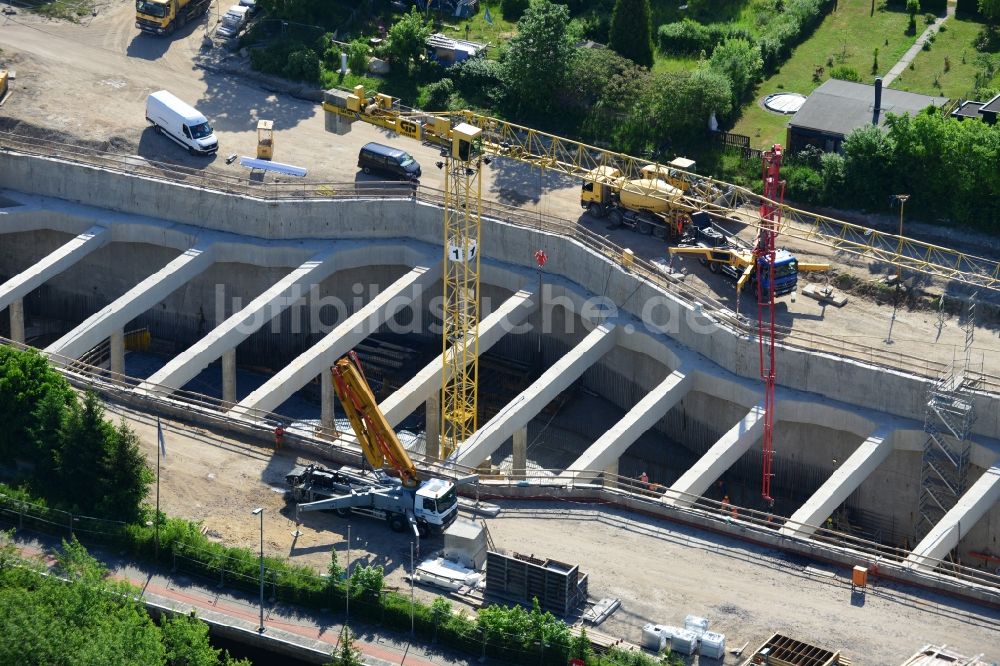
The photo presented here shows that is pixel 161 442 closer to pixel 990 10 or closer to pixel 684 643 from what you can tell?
pixel 684 643

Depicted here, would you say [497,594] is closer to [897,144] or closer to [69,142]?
[897,144]

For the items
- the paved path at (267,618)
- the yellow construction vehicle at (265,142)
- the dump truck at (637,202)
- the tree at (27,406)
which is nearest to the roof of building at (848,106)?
the dump truck at (637,202)

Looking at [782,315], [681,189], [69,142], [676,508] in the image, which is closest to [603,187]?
[681,189]

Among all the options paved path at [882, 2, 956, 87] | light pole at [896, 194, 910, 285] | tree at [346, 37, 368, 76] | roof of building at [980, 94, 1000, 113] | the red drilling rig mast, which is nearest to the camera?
the red drilling rig mast

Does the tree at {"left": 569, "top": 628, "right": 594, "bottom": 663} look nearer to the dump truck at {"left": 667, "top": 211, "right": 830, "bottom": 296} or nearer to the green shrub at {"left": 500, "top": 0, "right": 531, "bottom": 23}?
the dump truck at {"left": 667, "top": 211, "right": 830, "bottom": 296}

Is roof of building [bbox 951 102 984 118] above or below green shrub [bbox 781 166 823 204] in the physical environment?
above

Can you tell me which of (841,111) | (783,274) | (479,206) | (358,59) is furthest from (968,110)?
(358,59)

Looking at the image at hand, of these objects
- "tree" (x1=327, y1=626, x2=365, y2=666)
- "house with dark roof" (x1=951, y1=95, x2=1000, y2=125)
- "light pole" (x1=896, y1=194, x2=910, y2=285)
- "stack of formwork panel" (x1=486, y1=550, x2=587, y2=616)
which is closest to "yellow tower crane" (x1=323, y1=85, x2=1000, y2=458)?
"light pole" (x1=896, y1=194, x2=910, y2=285)
